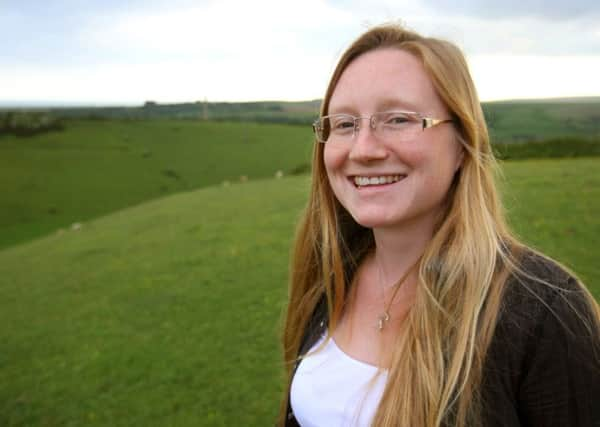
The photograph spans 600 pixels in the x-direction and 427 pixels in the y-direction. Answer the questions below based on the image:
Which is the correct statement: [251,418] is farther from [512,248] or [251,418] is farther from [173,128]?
[173,128]

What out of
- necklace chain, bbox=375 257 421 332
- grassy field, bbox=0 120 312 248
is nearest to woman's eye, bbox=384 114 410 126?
necklace chain, bbox=375 257 421 332

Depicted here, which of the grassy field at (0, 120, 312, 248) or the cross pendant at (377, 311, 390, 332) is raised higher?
the cross pendant at (377, 311, 390, 332)

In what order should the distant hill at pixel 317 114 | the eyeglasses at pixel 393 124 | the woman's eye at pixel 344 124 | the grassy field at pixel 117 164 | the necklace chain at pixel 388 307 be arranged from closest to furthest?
the eyeglasses at pixel 393 124 → the woman's eye at pixel 344 124 → the necklace chain at pixel 388 307 → the distant hill at pixel 317 114 → the grassy field at pixel 117 164

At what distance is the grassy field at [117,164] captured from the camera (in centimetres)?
2720

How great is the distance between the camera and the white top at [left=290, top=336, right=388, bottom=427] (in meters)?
1.71

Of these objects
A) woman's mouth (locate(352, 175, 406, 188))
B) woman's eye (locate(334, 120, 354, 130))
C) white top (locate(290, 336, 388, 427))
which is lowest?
white top (locate(290, 336, 388, 427))

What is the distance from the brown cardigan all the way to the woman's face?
0.40 meters

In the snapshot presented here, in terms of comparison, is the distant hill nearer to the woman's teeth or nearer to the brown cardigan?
the woman's teeth

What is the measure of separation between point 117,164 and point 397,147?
112 feet

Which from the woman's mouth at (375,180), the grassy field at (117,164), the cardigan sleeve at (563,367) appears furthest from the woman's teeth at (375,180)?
the grassy field at (117,164)

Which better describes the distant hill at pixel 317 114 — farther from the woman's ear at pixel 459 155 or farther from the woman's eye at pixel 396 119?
the woman's eye at pixel 396 119

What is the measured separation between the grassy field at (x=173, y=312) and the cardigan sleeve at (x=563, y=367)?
1024 mm

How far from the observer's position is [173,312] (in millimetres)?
7023

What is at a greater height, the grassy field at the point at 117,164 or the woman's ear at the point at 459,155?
the woman's ear at the point at 459,155
